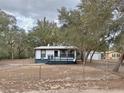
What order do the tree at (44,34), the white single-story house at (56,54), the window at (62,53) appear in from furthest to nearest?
the tree at (44,34)
the window at (62,53)
the white single-story house at (56,54)

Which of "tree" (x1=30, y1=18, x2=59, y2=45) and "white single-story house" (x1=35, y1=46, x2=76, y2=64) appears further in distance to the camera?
"tree" (x1=30, y1=18, x2=59, y2=45)

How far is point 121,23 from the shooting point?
23.9m

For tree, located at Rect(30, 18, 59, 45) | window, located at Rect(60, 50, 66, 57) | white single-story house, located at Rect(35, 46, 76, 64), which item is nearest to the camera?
white single-story house, located at Rect(35, 46, 76, 64)

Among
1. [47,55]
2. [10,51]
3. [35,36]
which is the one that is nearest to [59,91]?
[47,55]

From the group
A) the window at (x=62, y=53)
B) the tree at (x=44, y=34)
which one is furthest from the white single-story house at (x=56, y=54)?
the tree at (x=44, y=34)

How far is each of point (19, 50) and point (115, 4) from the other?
179 ft

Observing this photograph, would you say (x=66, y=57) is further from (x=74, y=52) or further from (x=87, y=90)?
(x=87, y=90)

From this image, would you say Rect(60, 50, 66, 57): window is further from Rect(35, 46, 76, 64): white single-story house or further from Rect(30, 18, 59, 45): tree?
Rect(30, 18, 59, 45): tree

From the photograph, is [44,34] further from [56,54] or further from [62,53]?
[62,53]

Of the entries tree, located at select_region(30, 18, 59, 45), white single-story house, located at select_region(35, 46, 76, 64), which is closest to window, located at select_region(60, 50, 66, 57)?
white single-story house, located at select_region(35, 46, 76, 64)

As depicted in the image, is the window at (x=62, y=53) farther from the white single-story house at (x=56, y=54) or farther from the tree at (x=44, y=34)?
the tree at (x=44, y=34)

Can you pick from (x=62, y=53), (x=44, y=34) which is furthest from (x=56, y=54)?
(x=44, y=34)

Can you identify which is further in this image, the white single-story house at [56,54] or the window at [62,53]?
the window at [62,53]

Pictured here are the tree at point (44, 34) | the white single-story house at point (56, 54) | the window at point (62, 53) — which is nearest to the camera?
the white single-story house at point (56, 54)
